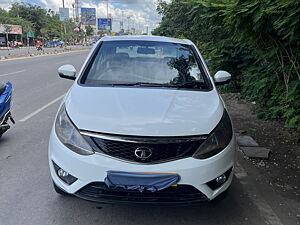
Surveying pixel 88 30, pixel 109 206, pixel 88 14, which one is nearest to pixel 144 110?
pixel 109 206

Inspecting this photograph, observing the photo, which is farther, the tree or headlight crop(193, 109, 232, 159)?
the tree

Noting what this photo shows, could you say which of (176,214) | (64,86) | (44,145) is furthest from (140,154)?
(64,86)

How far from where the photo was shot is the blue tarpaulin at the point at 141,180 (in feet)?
7.84

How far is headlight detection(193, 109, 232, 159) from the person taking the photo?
252 cm

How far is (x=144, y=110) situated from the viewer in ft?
8.87

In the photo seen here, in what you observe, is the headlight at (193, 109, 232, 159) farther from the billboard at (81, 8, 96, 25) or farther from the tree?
the tree

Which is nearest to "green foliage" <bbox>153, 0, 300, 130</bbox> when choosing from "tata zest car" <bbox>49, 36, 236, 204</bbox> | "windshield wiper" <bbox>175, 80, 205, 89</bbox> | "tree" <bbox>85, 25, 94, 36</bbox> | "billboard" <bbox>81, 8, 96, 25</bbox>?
"windshield wiper" <bbox>175, 80, 205, 89</bbox>

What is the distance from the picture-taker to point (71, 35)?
8975 cm

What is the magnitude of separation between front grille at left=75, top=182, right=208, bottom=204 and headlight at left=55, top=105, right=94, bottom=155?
301mm

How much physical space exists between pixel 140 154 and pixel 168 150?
9.2 inches

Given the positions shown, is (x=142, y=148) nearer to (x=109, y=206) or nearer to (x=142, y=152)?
(x=142, y=152)

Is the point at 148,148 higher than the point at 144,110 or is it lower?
lower

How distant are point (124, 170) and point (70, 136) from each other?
59 centimetres

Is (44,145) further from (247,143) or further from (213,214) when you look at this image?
(247,143)
